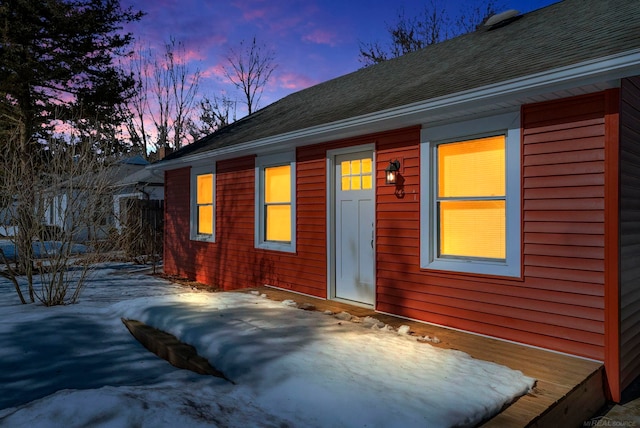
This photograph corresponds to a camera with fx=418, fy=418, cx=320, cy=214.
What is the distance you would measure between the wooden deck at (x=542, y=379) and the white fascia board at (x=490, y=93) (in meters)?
2.34

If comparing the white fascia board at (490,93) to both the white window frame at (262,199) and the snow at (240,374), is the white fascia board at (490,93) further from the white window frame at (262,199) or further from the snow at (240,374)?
the snow at (240,374)

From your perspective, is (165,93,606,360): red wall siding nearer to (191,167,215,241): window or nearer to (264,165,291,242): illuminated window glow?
(264,165,291,242): illuminated window glow

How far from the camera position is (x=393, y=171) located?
16.9 feet

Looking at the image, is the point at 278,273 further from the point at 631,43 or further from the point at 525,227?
the point at 631,43

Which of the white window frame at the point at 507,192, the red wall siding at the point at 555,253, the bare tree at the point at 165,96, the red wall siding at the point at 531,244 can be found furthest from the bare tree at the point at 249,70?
the red wall siding at the point at 555,253

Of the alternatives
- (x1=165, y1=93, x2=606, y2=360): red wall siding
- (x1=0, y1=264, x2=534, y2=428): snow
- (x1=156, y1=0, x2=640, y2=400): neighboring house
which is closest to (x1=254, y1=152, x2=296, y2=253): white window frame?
(x1=156, y1=0, x2=640, y2=400): neighboring house

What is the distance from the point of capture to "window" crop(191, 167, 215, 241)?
8883 mm

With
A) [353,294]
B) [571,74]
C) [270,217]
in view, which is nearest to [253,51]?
[270,217]

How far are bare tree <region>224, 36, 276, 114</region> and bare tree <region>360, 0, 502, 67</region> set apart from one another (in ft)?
22.8

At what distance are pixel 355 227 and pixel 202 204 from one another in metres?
4.43

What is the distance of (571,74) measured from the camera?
343cm

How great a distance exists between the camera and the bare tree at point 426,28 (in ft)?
63.0

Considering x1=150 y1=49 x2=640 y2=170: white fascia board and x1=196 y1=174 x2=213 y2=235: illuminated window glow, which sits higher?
x1=150 y1=49 x2=640 y2=170: white fascia board

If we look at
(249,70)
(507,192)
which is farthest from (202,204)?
(249,70)
